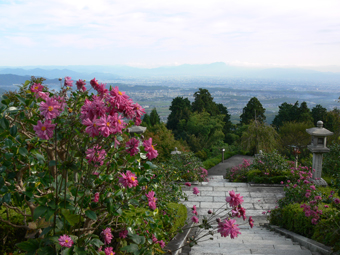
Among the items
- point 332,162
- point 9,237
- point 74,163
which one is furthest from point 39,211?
point 332,162

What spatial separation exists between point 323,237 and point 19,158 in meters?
3.75

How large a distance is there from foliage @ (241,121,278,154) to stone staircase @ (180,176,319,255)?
10.3 m

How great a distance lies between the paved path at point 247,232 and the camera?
350 centimetres

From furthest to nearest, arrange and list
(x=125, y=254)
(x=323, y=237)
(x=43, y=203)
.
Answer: (x=323, y=237) → (x=125, y=254) → (x=43, y=203)

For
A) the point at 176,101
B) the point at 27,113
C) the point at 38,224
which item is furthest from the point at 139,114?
the point at 176,101

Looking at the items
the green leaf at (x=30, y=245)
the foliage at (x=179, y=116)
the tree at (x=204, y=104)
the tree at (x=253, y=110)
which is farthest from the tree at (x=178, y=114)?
the green leaf at (x=30, y=245)

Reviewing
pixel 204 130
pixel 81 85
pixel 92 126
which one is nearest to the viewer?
pixel 92 126

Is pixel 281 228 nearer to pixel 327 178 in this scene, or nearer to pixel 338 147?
pixel 327 178

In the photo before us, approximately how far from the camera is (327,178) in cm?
809

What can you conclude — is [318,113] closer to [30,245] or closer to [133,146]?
[133,146]

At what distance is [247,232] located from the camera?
4.84 m

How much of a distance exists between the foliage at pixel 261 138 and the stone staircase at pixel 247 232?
10314 mm

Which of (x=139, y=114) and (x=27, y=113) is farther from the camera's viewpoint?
(x=27, y=113)

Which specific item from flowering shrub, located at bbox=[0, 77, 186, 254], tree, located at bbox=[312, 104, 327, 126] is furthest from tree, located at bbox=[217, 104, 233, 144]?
flowering shrub, located at bbox=[0, 77, 186, 254]
